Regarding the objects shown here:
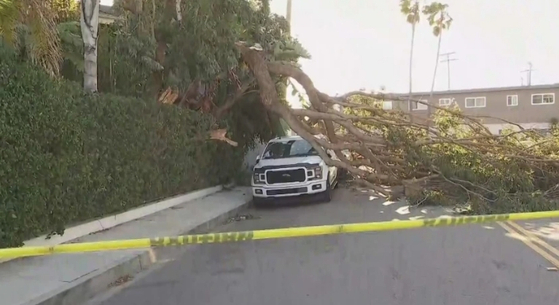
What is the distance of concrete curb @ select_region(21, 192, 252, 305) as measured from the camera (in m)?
5.77

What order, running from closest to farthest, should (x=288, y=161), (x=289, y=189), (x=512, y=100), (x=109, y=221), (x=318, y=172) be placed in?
1. (x=109, y=221)
2. (x=289, y=189)
3. (x=318, y=172)
4. (x=288, y=161)
5. (x=512, y=100)

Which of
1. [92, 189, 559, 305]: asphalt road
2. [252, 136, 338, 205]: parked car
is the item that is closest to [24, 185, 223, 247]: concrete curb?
[92, 189, 559, 305]: asphalt road

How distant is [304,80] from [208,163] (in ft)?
13.2

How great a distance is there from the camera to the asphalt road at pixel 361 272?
575 cm

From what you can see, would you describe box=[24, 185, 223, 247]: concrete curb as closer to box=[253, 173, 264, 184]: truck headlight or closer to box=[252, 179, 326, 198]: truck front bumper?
box=[253, 173, 264, 184]: truck headlight

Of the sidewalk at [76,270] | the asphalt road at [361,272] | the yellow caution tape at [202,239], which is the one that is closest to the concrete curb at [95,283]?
the sidewalk at [76,270]

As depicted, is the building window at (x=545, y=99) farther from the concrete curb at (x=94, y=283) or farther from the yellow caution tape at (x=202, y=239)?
the yellow caution tape at (x=202, y=239)

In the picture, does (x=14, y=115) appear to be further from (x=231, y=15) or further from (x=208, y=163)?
(x=208, y=163)

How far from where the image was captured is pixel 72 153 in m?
8.16

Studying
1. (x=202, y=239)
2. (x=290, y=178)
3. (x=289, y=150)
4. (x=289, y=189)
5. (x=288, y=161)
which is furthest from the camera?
(x=289, y=150)

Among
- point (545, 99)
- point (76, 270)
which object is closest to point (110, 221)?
point (76, 270)

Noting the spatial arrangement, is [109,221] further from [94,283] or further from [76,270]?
[94,283]

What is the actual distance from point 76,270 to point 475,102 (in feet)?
154

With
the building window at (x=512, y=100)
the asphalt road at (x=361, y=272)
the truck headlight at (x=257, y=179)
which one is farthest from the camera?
the building window at (x=512, y=100)
